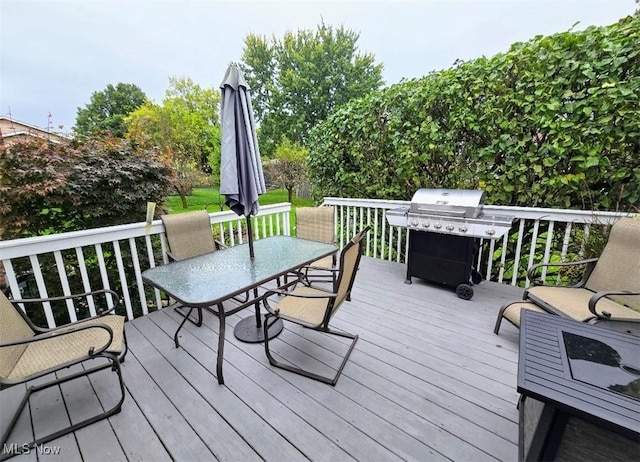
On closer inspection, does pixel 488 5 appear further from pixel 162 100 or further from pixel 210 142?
pixel 162 100

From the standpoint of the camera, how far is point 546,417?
1.00m

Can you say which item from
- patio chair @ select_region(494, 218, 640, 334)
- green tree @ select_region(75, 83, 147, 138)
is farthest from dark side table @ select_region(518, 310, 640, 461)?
green tree @ select_region(75, 83, 147, 138)

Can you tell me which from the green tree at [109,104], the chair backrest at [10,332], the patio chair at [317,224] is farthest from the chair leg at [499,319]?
the green tree at [109,104]

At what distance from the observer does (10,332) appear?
5.27ft

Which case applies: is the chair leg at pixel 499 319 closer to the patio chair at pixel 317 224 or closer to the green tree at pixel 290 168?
the patio chair at pixel 317 224

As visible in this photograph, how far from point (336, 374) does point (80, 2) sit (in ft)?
18.6

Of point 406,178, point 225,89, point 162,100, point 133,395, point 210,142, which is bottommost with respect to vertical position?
point 133,395

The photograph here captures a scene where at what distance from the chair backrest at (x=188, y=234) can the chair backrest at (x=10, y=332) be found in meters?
1.12

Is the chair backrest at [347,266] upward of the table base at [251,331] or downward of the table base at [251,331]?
upward

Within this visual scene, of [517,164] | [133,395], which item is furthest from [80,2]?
[517,164]

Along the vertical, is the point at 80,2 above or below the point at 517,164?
above

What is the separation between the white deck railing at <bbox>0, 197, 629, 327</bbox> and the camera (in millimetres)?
2205

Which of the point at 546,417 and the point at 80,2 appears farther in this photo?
the point at 80,2

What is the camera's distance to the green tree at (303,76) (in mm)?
14242
